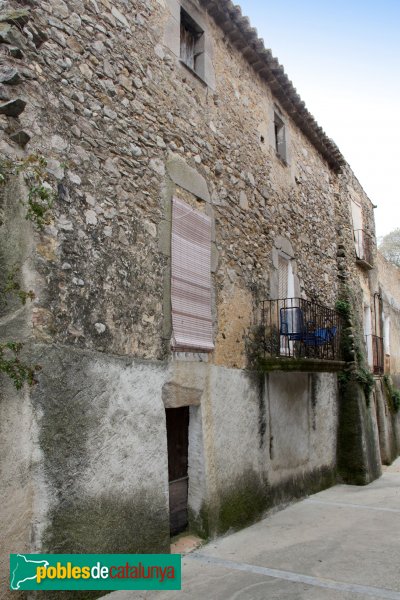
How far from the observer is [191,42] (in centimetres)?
673

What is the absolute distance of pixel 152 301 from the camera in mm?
5176

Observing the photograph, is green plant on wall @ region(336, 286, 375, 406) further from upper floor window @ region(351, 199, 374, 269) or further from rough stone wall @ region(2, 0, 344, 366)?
rough stone wall @ region(2, 0, 344, 366)

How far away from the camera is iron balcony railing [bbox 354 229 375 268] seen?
12.6 metres

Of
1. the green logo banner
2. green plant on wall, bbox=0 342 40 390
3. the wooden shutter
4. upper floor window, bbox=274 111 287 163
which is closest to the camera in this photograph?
the green logo banner

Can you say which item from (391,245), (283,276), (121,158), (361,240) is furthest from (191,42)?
(391,245)

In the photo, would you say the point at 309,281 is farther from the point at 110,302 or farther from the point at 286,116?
the point at 110,302

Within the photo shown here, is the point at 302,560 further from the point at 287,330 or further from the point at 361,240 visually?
the point at 361,240

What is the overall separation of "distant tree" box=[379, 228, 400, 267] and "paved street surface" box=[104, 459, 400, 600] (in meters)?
28.7

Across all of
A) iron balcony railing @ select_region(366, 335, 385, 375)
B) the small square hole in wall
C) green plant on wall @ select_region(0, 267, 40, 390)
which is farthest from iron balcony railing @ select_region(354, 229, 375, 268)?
green plant on wall @ select_region(0, 267, 40, 390)

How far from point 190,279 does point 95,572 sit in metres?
3.06

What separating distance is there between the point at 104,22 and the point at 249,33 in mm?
3176

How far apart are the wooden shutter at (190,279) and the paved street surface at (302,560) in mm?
2207

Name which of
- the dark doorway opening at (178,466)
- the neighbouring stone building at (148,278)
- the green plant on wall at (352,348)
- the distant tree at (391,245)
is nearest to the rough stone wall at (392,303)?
the green plant on wall at (352,348)

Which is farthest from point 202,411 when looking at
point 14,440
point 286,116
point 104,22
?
point 286,116
